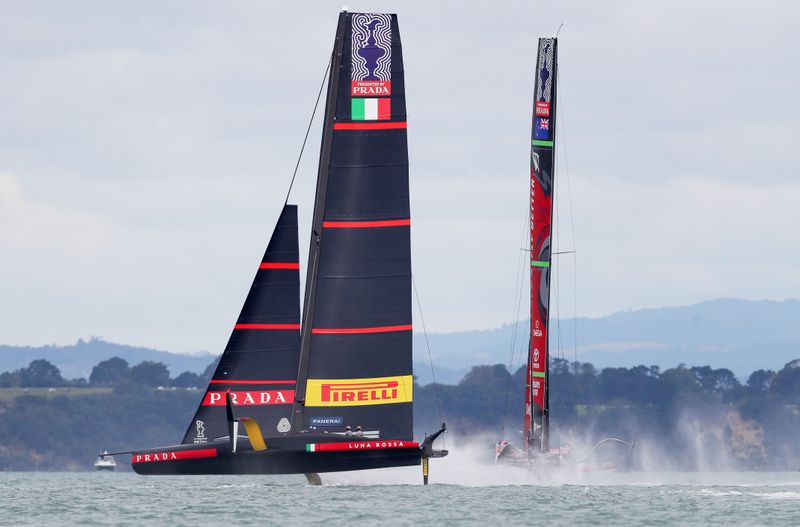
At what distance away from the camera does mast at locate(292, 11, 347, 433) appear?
171 feet

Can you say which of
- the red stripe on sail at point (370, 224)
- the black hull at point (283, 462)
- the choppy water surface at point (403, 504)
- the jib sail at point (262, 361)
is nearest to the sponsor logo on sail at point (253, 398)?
the jib sail at point (262, 361)

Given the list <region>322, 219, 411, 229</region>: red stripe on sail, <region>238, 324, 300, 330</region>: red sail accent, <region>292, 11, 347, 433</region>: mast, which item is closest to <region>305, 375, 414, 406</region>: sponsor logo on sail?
<region>292, 11, 347, 433</region>: mast

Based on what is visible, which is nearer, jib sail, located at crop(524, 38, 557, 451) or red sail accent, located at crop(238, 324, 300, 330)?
red sail accent, located at crop(238, 324, 300, 330)

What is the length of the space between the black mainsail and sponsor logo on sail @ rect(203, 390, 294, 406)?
0.03 m

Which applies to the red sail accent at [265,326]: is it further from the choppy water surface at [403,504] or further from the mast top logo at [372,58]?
the mast top logo at [372,58]

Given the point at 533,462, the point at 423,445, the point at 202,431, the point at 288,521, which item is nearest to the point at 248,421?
the point at 202,431

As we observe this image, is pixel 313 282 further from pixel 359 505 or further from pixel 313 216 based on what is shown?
pixel 359 505

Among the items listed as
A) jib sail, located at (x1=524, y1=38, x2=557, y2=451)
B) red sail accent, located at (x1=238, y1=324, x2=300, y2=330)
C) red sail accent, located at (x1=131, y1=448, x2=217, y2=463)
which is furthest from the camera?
jib sail, located at (x1=524, y1=38, x2=557, y2=451)

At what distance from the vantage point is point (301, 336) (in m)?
52.5

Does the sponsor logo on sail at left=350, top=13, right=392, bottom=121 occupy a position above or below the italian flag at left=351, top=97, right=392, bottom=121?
above

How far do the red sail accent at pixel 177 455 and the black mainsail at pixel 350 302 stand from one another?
15 centimetres

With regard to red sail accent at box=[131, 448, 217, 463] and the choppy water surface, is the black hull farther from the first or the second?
the choppy water surface

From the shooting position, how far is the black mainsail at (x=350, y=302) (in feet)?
170

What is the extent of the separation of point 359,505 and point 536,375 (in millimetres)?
18987
